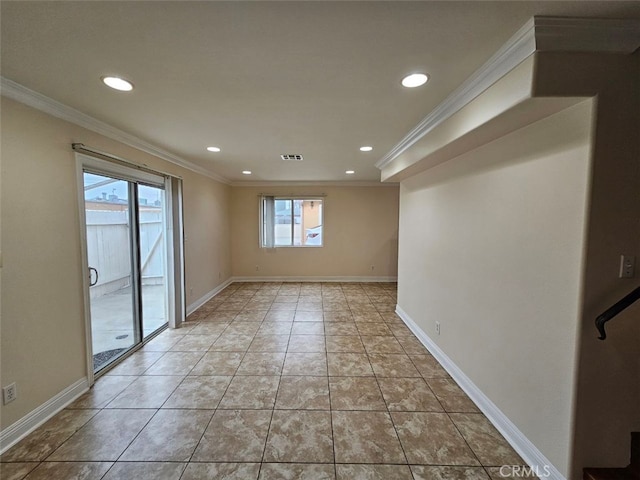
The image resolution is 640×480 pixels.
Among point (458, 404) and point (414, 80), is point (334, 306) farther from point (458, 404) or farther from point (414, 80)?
point (414, 80)

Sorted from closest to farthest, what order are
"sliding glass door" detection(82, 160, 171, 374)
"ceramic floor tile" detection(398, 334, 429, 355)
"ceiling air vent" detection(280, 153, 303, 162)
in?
1. "sliding glass door" detection(82, 160, 171, 374)
2. "ceramic floor tile" detection(398, 334, 429, 355)
3. "ceiling air vent" detection(280, 153, 303, 162)

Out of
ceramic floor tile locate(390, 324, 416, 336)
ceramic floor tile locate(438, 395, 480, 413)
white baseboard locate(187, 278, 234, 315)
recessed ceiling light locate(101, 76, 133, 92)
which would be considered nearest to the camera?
recessed ceiling light locate(101, 76, 133, 92)

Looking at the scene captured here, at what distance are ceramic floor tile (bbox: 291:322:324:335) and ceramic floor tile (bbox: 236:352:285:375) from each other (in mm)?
622

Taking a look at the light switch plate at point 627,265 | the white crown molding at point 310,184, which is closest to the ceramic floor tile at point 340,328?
the light switch plate at point 627,265

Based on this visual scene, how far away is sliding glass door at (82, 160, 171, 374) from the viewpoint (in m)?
2.58

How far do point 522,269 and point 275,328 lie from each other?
3.02 m

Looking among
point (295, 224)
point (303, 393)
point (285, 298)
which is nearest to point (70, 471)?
point (303, 393)

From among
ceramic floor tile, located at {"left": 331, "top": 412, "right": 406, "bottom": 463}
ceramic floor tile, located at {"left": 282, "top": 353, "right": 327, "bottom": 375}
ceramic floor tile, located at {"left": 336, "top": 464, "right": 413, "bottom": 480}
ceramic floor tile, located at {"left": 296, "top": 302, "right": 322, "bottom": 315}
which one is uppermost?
ceramic floor tile, located at {"left": 296, "top": 302, "right": 322, "bottom": 315}

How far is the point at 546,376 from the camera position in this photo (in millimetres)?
1556

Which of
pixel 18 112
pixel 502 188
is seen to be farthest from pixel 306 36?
pixel 18 112

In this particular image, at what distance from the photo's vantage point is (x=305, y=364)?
2822 mm

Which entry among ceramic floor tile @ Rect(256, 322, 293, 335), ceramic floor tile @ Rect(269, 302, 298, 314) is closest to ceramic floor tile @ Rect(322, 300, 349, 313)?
ceramic floor tile @ Rect(269, 302, 298, 314)

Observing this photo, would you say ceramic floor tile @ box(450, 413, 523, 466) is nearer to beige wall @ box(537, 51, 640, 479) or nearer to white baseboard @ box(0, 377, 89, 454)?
beige wall @ box(537, 51, 640, 479)

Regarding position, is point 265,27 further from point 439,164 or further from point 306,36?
point 439,164
